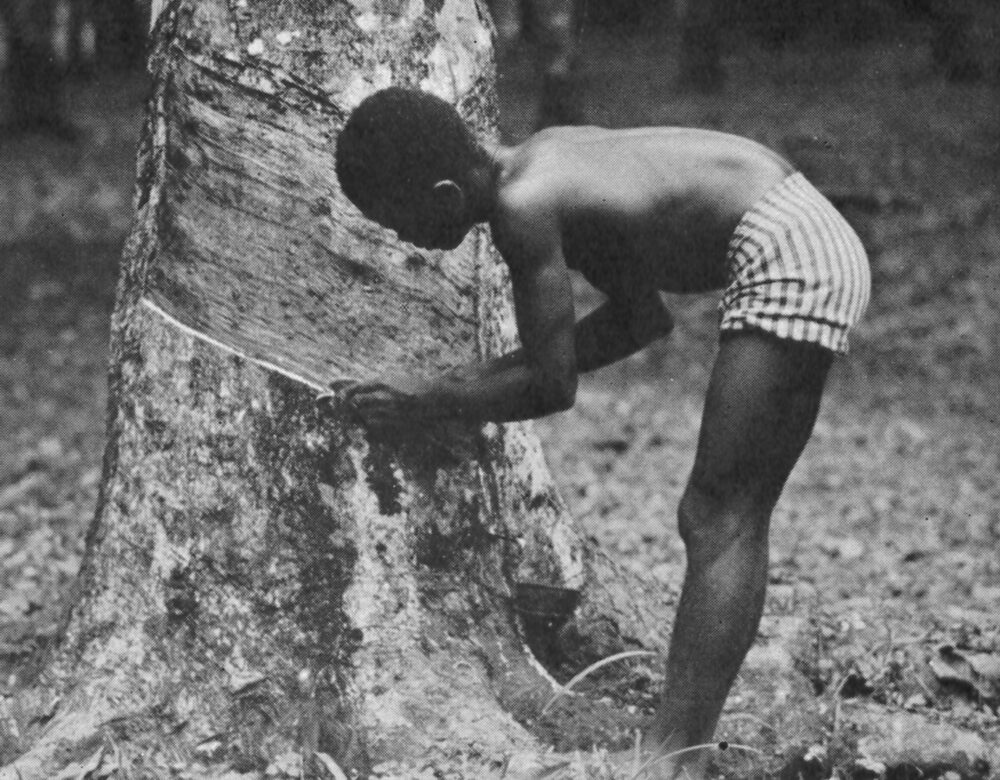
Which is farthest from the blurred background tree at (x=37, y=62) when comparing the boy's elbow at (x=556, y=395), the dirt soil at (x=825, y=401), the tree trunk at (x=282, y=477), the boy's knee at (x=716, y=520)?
the boy's knee at (x=716, y=520)

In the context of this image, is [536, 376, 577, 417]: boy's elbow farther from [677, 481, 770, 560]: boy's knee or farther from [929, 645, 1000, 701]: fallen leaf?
[929, 645, 1000, 701]: fallen leaf

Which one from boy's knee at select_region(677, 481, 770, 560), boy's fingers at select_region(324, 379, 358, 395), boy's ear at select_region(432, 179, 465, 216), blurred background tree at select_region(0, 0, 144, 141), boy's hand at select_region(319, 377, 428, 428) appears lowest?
boy's knee at select_region(677, 481, 770, 560)

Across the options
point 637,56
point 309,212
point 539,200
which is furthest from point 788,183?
point 637,56

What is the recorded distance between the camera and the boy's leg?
11.4ft

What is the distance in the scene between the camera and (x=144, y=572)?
403 cm

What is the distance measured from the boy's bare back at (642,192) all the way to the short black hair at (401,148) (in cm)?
15

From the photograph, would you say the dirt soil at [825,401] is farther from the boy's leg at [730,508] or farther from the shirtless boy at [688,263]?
the shirtless boy at [688,263]

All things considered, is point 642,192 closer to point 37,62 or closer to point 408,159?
point 408,159

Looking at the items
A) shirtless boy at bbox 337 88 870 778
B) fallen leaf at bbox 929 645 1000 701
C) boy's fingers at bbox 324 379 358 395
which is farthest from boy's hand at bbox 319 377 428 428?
fallen leaf at bbox 929 645 1000 701

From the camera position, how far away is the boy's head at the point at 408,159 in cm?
343

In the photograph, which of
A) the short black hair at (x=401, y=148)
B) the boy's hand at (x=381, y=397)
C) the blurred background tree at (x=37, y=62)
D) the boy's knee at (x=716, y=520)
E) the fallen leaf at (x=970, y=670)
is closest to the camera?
the short black hair at (x=401, y=148)

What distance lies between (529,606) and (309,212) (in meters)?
1.28

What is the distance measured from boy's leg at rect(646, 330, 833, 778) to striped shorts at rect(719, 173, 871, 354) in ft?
0.16

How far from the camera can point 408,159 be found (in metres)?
3.43
